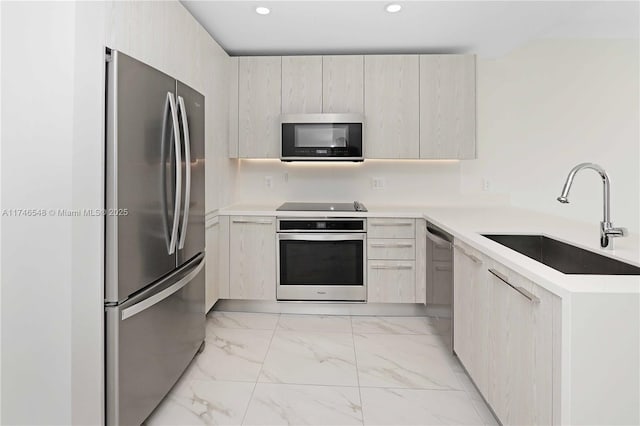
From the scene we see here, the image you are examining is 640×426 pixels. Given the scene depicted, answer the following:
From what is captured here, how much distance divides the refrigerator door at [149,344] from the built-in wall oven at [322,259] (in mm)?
997

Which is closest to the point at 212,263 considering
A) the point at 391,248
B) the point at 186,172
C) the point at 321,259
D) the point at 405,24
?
the point at 321,259

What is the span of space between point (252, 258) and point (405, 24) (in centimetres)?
213

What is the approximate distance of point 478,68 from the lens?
355 cm

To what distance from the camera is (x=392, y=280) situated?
3.11 meters

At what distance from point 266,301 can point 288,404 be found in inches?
53.4

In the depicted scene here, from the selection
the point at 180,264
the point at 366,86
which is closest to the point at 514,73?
the point at 366,86

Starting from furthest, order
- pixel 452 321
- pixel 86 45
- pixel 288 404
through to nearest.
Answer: pixel 452 321, pixel 288 404, pixel 86 45

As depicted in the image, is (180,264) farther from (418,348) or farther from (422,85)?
(422,85)

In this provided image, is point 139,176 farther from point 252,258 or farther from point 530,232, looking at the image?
point 530,232

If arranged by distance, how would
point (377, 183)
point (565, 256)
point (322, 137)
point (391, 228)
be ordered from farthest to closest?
point (377, 183) < point (322, 137) < point (391, 228) < point (565, 256)

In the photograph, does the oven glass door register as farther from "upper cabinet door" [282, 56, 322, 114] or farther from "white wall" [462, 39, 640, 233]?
"white wall" [462, 39, 640, 233]

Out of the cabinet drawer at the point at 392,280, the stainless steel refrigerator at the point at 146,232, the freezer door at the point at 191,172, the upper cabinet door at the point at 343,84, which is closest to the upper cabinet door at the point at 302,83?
the upper cabinet door at the point at 343,84

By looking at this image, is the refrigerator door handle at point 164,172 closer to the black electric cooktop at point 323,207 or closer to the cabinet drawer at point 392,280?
the black electric cooktop at point 323,207

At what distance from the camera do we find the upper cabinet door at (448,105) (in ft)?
10.8
